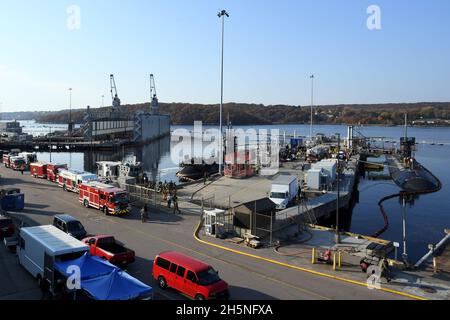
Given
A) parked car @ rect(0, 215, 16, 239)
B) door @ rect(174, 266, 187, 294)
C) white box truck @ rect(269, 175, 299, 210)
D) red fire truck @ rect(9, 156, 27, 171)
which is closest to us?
door @ rect(174, 266, 187, 294)

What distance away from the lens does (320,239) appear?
24766 mm

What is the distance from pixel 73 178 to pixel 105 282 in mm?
25632

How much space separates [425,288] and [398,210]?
31.3 meters

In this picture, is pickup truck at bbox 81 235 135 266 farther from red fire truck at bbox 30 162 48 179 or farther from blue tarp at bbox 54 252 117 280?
red fire truck at bbox 30 162 48 179

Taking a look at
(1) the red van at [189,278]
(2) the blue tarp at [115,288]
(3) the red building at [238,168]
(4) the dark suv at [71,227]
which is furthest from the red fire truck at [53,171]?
(2) the blue tarp at [115,288]

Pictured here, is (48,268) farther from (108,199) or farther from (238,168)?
(238,168)

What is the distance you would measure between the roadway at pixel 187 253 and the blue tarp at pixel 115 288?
2.20 m

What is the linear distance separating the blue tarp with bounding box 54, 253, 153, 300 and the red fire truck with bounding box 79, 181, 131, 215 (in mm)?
13581

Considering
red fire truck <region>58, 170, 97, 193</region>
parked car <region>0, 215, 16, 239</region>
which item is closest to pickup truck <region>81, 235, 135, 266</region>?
parked car <region>0, 215, 16, 239</region>

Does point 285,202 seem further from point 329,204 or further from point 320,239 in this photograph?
point 320,239

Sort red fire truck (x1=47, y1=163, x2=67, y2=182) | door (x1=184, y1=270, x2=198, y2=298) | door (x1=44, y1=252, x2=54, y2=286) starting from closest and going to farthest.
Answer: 1. door (x1=184, y1=270, x2=198, y2=298)
2. door (x1=44, y1=252, x2=54, y2=286)
3. red fire truck (x1=47, y1=163, x2=67, y2=182)

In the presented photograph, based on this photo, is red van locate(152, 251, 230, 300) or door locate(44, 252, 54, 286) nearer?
red van locate(152, 251, 230, 300)

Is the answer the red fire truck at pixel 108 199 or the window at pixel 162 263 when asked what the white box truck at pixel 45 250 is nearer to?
the window at pixel 162 263

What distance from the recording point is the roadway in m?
16.3
